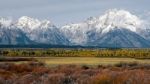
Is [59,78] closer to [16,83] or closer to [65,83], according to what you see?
[65,83]

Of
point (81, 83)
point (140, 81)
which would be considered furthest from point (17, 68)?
point (140, 81)

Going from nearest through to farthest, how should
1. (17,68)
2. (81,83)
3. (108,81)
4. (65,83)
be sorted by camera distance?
(108,81), (81,83), (65,83), (17,68)

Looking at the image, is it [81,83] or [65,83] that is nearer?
[81,83]

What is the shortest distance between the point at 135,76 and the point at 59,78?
6.19 metres

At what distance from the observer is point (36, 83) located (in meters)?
27.2

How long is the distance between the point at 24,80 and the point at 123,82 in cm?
851

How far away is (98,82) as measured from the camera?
24.4 metres

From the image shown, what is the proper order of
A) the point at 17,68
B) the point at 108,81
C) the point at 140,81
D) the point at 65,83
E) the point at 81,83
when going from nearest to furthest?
the point at 140,81 < the point at 108,81 < the point at 81,83 < the point at 65,83 < the point at 17,68

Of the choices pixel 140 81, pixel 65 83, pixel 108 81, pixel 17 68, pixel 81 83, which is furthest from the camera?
pixel 17 68

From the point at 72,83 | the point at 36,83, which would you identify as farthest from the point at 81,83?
the point at 36,83

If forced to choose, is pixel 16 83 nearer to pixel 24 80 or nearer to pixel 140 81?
pixel 24 80

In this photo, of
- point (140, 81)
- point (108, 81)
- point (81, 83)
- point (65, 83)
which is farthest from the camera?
point (65, 83)

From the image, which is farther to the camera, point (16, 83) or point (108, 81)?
point (16, 83)

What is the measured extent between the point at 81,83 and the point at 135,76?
3750 millimetres
